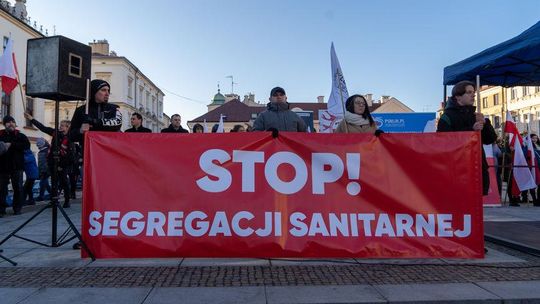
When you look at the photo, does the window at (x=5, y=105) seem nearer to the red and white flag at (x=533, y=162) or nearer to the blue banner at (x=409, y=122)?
the blue banner at (x=409, y=122)

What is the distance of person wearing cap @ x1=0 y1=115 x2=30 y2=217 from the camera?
8664 millimetres

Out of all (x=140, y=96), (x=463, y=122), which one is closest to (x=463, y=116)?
(x=463, y=122)

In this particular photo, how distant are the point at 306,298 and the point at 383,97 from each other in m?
89.4

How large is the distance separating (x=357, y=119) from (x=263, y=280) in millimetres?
2697

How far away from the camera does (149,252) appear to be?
4668 mm

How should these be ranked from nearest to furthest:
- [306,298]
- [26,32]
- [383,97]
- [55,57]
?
[306,298] → [55,57] → [26,32] → [383,97]

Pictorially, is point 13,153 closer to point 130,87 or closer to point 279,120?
point 279,120

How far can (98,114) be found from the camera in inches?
227

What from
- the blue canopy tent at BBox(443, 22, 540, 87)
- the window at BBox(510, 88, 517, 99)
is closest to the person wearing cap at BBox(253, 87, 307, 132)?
the blue canopy tent at BBox(443, 22, 540, 87)

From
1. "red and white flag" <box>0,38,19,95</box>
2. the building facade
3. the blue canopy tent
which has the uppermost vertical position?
the building facade

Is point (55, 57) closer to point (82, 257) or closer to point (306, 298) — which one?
point (82, 257)

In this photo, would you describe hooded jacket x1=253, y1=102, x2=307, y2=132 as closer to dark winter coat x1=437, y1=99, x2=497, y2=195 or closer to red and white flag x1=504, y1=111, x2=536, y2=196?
dark winter coat x1=437, y1=99, x2=497, y2=195

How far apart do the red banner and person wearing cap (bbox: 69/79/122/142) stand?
0.87 m

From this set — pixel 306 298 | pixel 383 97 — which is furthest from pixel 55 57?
pixel 383 97
